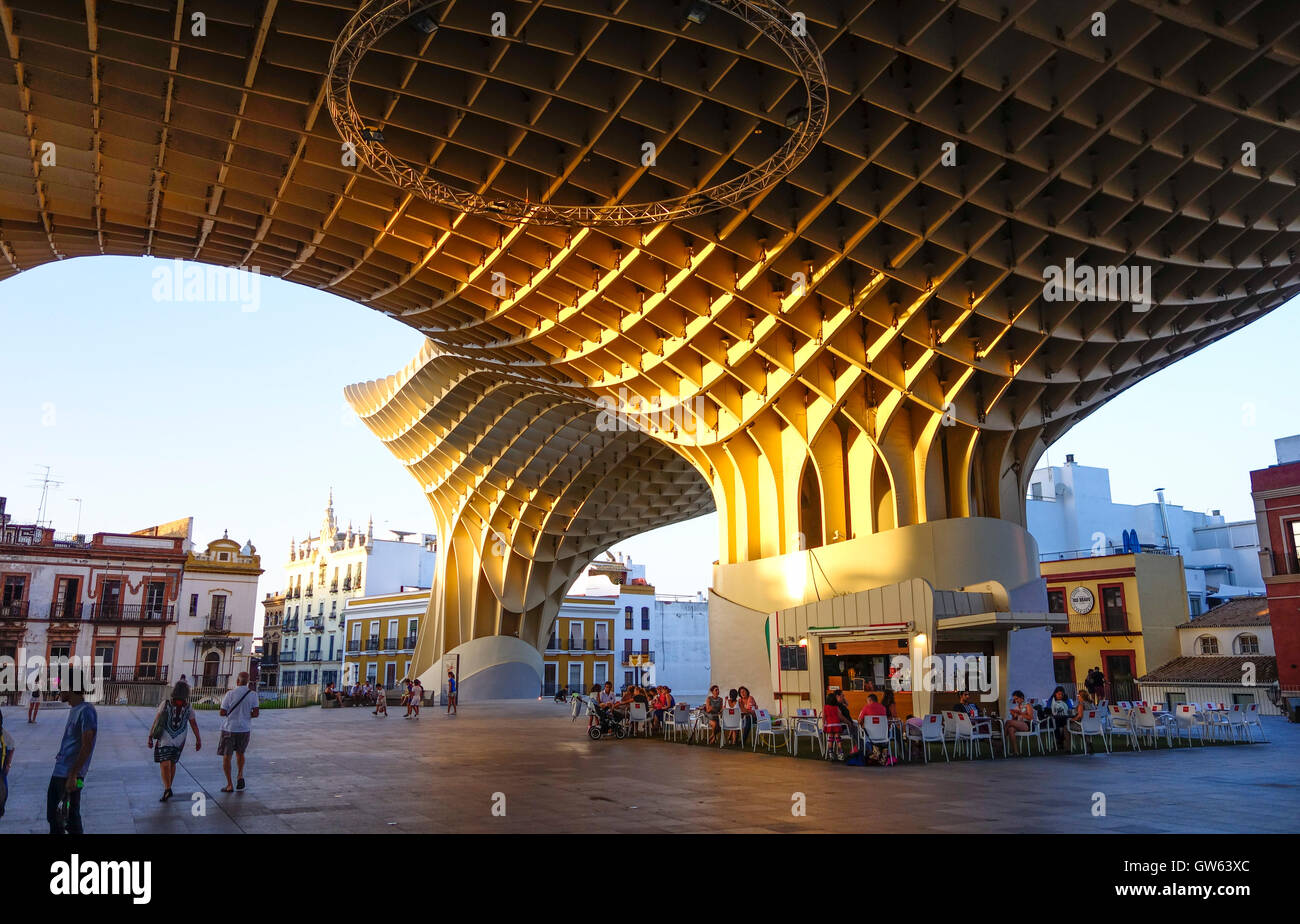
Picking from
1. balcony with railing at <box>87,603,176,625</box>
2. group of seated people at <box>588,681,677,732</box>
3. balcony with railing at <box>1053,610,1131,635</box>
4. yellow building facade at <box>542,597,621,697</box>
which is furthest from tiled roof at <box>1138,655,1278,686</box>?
balcony with railing at <box>87,603,176,625</box>

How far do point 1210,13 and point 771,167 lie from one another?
27.8 feet

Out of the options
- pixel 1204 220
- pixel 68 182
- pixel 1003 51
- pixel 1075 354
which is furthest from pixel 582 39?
pixel 1075 354

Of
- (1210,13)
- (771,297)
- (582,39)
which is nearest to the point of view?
(1210,13)

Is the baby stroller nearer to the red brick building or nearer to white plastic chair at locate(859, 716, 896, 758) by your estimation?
white plastic chair at locate(859, 716, 896, 758)

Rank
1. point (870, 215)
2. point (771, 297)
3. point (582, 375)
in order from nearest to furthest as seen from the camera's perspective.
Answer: point (870, 215)
point (771, 297)
point (582, 375)

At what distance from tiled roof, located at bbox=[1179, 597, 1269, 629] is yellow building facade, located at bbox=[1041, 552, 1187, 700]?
3.86ft

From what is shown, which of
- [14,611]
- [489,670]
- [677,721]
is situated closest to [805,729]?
[677,721]

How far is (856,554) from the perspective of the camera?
27797mm

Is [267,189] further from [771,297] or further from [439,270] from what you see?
[771,297]

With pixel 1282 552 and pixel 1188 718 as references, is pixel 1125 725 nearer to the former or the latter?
pixel 1188 718

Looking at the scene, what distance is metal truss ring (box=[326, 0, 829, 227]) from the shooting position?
14367 mm

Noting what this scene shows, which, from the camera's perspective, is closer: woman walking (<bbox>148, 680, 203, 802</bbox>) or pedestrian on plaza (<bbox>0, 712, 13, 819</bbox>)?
pedestrian on plaza (<bbox>0, 712, 13, 819</bbox>)

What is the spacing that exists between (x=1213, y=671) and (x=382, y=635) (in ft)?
191

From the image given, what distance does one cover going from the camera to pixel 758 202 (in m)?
22.7
